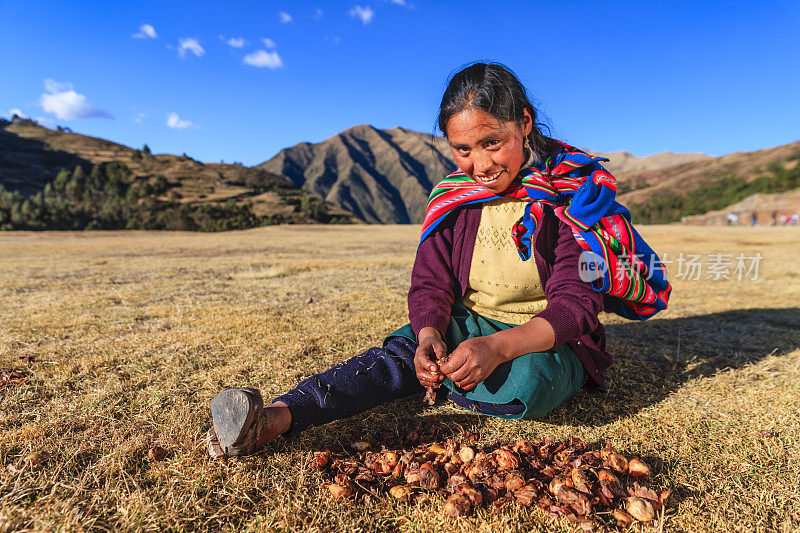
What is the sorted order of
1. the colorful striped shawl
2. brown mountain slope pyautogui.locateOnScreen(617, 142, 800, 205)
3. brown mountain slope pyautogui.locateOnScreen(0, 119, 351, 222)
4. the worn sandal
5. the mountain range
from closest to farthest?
the worn sandal → the colorful striped shawl → brown mountain slope pyautogui.locateOnScreen(0, 119, 351, 222) → the mountain range → brown mountain slope pyautogui.locateOnScreen(617, 142, 800, 205)

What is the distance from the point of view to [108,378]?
3.27m

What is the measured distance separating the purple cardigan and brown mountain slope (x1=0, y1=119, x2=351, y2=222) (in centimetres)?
7388

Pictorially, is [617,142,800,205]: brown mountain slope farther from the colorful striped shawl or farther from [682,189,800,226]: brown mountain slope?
the colorful striped shawl

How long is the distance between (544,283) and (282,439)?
1854mm

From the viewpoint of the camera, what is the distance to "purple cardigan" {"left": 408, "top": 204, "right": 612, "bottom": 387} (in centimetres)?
243

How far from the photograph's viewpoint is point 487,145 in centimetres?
243

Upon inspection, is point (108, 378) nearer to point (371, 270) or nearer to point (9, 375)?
point (9, 375)

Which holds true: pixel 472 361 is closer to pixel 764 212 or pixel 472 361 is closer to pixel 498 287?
pixel 498 287

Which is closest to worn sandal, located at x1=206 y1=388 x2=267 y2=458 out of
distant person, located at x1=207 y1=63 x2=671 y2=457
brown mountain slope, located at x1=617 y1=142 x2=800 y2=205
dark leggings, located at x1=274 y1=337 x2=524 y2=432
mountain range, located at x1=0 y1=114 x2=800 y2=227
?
distant person, located at x1=207 y1=63 x2=671 y2=457

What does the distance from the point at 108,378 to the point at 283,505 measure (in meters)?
2.27

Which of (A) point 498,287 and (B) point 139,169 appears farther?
(B) point 139,169

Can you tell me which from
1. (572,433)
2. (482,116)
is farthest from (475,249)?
(572,433)

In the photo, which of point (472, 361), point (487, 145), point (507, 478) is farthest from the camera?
point (487, 145)

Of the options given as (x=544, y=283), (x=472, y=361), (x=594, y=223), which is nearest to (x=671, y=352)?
(x=544, y=283)
